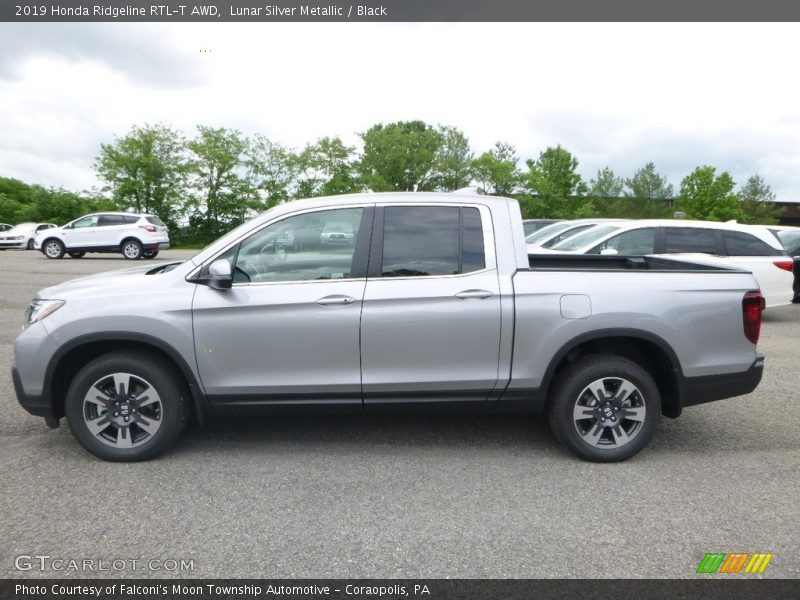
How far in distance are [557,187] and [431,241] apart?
183 ft

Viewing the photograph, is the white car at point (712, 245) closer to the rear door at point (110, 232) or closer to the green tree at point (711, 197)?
the rear door at point (110, 232)

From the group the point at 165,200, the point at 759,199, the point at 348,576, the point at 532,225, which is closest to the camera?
the point at 348,576

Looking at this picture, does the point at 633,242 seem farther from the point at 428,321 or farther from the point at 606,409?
the point at 428,321

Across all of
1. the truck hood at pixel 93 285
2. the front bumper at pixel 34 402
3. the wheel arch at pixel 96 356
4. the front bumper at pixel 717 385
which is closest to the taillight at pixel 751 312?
the front bumper at pixel 717 385

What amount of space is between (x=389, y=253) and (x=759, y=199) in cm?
6152

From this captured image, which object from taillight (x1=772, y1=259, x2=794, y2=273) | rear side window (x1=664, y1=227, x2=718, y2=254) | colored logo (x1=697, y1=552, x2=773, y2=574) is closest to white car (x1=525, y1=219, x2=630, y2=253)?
rear side window (x1=664, y1=227, x2=718, y2=254)

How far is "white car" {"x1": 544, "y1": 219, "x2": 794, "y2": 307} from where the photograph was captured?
988 cm

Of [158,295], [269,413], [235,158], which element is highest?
[235,158]

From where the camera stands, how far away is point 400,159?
5797cm

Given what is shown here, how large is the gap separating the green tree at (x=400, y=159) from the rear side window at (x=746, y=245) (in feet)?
157

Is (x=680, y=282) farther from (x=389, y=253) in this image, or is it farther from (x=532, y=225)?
(x=532, y=225)

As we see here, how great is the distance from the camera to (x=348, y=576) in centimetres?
287

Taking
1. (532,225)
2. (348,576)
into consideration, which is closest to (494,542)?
(348,576)

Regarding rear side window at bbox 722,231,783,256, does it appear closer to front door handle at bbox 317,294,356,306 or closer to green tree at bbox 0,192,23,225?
front door handle at bbox 317,294,356,306
